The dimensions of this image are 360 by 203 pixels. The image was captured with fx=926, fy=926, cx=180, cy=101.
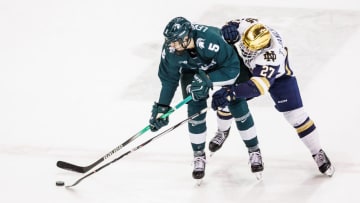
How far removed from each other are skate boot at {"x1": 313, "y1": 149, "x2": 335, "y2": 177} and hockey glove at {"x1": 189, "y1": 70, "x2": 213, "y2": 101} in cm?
86

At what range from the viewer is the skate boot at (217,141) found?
19.2ft

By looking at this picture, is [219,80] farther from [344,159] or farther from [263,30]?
[344,159]

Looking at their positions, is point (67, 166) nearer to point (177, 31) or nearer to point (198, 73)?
point (198, 73)

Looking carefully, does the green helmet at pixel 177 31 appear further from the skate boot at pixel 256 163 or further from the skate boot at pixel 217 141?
the skate boot at pixel 217 141

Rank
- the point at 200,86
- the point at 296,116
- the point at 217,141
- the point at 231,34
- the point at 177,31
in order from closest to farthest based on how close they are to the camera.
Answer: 1. the point at 177,31
2. the point at 200,86
3. the point at 231,34
4. the point at 296,116
5. the point at 217,141

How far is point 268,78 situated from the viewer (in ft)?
17.0

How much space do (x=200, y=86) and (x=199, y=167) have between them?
0.62 metres

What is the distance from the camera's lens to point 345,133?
6020 millimetres

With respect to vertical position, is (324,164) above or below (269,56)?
below

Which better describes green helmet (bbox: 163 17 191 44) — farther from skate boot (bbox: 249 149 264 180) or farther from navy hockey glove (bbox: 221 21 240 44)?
skate boot (bbox: 249 149 264 180)

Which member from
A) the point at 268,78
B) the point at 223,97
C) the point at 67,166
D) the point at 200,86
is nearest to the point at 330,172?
the point at 268,78

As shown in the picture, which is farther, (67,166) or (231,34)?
(67,166)

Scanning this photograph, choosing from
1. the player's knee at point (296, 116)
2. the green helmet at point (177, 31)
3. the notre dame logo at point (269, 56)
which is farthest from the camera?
the player's knee at point (296, 116)

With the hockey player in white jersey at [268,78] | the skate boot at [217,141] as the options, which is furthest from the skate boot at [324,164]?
the skate boot at [217,141]
